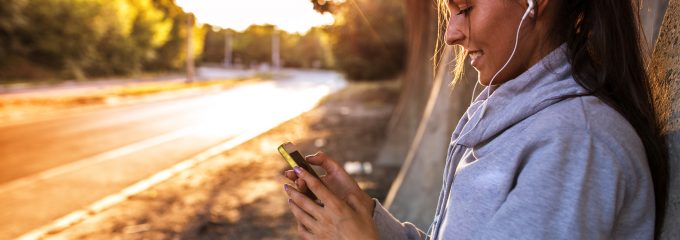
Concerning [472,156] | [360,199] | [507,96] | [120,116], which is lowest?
[120,116]

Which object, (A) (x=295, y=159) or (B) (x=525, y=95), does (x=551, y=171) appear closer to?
(B) (x=525, y=95)

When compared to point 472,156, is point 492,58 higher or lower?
higher

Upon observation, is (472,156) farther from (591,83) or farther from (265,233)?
(265,233)

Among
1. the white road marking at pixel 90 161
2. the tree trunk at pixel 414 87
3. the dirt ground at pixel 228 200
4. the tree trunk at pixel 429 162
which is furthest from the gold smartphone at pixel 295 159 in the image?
the white road marking at pixel 90 161

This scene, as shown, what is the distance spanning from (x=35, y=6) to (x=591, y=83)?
103 ft

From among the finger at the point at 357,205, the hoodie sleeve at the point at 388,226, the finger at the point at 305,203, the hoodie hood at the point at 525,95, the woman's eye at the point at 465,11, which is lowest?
the hoodie sleeve at the point at 388,226

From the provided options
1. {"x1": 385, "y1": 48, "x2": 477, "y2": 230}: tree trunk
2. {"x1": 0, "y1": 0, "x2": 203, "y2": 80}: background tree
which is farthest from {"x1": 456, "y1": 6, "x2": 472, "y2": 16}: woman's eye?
{"x1": 0, "y1": 0, "x2": 203, "y2": 80}: background tree

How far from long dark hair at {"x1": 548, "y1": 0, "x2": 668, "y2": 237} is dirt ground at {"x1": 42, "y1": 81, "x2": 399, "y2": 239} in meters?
4.49

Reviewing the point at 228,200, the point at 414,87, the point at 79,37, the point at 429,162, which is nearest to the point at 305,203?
the point at 429,162

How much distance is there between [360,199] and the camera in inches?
59.3

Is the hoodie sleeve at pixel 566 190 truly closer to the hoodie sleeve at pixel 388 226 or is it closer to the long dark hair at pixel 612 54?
the long dark hair at pixel 612 54

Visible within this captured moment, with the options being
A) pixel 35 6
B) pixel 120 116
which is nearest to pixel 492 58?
pixel 120 116

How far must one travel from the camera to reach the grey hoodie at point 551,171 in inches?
38.1

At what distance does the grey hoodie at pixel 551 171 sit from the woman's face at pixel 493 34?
53 millimetres
